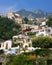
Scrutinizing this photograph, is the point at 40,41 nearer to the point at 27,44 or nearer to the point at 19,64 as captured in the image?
the point at 27,44

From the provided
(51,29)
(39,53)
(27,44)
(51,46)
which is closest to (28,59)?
(39,53)

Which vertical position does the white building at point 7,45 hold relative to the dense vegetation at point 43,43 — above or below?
below

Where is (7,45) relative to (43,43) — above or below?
below

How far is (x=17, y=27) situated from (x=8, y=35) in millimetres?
23294

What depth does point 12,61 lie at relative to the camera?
79.7 feet

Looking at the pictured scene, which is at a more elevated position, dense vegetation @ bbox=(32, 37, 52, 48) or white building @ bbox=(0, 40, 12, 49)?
dense vegetation @ bbox=(32, 37, 52, 48)

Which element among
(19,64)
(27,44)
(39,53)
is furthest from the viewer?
(27,44)

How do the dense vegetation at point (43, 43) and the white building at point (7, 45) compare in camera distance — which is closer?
the dense vegetation at point (43, 43)

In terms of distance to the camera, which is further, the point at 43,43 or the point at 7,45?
the point at 7,45

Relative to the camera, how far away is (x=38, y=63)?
23.3 meters

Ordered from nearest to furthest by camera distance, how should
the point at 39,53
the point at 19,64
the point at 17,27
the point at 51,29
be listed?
the point at 19,64 < the point at 39,53 < the point at 51,29 < the point at 17,27

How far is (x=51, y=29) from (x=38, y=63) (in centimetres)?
3571

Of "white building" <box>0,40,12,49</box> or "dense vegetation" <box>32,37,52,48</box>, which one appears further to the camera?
"white building" <box>0,40,12,49</box>

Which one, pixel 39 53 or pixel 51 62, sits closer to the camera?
pixel 51 62
